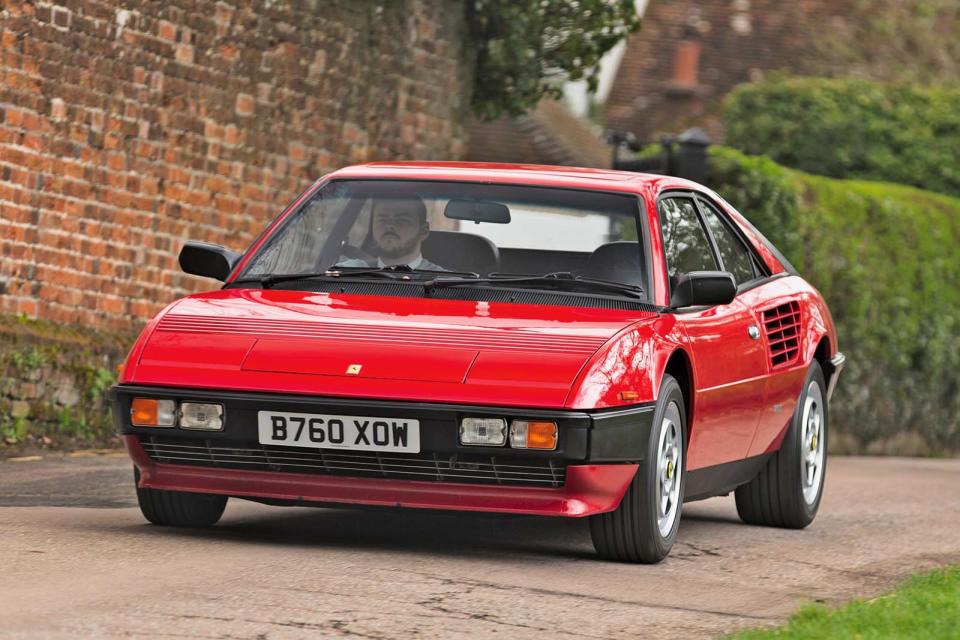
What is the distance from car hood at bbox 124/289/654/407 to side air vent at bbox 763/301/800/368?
1.70m

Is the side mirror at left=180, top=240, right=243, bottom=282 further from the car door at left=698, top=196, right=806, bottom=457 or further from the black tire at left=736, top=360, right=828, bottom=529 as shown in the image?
the black tire at left=736, top=360, right=828, bottom=529

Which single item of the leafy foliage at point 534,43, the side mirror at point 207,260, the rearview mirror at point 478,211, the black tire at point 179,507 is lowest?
the black tire at point 179,507

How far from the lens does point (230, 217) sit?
612 inches

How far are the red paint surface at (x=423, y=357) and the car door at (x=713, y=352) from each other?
0.03 meters

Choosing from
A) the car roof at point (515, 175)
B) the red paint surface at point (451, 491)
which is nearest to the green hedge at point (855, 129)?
the car roof at point (515, 175)

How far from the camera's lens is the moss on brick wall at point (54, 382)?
12438 mm

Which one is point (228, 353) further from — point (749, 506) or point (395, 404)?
point (749, 506)

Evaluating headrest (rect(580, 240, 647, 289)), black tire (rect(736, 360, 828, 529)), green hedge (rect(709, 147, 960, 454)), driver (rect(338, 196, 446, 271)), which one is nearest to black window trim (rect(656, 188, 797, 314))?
headrest (rect(580, 240, 647, 289))

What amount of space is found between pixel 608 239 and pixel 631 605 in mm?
2148

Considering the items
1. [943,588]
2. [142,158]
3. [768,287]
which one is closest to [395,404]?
[943,588]

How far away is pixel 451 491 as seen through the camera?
283 inches

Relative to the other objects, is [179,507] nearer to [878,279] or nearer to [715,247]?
[715,247]

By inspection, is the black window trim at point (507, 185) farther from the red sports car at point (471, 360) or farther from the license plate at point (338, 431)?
the license plate at point (338, 431)

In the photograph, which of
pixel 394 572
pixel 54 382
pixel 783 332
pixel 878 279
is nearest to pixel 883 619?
pixel 394 572
